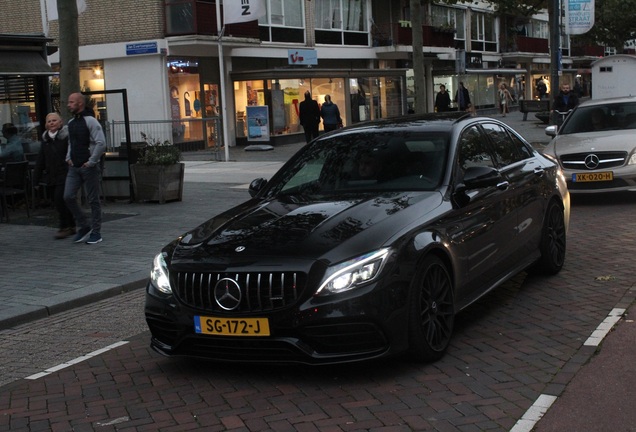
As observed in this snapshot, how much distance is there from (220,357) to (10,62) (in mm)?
10781

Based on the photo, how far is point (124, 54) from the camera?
31094 millimetres

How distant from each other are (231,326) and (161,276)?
0.73m

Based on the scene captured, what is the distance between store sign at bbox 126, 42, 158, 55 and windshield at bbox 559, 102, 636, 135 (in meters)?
19.0

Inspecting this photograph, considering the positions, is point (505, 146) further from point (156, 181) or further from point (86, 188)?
point (156, 181)

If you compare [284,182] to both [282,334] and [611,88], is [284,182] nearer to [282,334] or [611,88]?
[282,334]

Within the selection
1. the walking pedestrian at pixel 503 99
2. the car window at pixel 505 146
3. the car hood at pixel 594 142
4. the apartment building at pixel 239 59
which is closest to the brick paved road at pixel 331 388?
the car window at pixel 505 146

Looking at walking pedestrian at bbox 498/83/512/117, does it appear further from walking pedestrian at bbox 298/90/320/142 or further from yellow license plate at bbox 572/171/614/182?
yellow license plate at bbox 572/171/614/182

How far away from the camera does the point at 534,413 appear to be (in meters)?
4.56

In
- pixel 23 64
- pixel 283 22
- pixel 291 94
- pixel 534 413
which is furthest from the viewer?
pixel 283 22

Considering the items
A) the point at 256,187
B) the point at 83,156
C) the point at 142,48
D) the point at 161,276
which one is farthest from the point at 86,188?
the point at 142,48

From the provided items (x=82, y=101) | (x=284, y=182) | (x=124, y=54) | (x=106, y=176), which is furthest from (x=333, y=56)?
(x=284, y=182)

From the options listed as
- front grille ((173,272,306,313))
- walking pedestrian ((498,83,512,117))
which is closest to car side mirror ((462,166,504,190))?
front grille ((173,272,306,313))

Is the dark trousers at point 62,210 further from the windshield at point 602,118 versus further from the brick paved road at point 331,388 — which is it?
the windshield at point 602,118

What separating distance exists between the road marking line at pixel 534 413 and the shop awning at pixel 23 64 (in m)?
11.7
